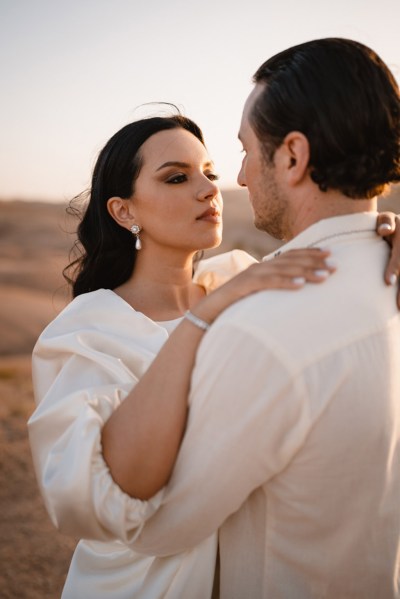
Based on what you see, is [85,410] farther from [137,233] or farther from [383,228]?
[137,233]

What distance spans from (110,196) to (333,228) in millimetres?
2015

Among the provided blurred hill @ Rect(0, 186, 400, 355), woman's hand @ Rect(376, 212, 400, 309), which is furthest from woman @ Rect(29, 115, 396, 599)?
blurred hill @ Rect(0, 186, 400, 355)

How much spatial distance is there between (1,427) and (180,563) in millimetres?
5354

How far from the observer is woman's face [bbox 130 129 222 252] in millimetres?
3059

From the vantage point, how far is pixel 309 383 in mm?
1422

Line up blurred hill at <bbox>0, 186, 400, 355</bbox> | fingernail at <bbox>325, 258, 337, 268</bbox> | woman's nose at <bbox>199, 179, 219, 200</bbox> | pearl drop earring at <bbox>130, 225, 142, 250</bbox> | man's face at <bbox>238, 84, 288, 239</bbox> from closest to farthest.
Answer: fingernail at <bbox>325, 258, 337, 268</bbox>, man's face at <bbox>238, 84, 288, 239</bbox>, woman's nose at <bbox>199, 179, 219, 200</bbox>, pearl drop earring at <bbox>130, 225, 142, 250</bbox>, blurred hill at <bbox>0, 186, 400, 355</bbox>

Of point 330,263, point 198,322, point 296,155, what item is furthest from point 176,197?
point 330,263

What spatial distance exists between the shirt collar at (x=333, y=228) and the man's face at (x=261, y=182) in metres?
0.16

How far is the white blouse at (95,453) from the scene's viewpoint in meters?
1.67

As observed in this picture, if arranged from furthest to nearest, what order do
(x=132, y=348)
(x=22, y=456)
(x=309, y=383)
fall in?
(x=22, y=456), (x=132, y=348), (x=309, y=383)

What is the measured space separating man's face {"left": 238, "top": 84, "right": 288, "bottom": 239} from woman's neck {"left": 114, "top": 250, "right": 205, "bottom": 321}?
4.13 ft

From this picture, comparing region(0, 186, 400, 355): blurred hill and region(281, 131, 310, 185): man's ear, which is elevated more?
region(281, 131, 310, 185): man's ear

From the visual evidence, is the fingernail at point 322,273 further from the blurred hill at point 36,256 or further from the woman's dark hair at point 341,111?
the blurred hill at point 36,256

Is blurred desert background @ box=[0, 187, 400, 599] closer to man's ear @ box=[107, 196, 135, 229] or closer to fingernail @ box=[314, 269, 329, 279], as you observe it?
man's ear @ box=[107, 196, 135, 229]
